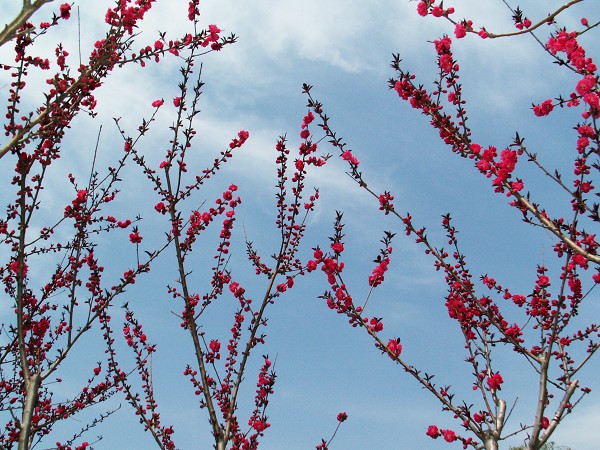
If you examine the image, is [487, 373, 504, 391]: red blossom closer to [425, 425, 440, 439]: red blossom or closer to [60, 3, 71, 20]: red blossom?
[425, 425, 440, 439]: red blossom

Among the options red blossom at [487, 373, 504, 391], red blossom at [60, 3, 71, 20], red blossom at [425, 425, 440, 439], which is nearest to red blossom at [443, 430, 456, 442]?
red blossom at [425, 425, 440, 439]

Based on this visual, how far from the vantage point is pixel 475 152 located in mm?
4754

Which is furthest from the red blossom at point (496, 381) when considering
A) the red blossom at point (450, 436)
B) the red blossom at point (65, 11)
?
the red blossom at point (65, 11)

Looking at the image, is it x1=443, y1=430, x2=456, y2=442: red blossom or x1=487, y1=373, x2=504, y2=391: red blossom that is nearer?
x1=443, y1=430, x2=456, y2=442: red blossom

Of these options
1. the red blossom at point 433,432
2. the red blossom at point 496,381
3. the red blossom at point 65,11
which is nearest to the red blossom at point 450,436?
the red blossom at point 433,432

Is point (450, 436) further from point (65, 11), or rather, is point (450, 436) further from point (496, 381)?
point (65, 11)

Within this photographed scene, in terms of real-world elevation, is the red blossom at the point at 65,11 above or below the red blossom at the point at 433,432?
above

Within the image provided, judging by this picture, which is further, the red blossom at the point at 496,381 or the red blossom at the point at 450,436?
the red blossom at the point at 496,381

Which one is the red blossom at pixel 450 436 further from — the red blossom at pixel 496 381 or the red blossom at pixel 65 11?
the red blossom at pixel 65 11

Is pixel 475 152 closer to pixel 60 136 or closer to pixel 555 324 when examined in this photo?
pixel 555 324

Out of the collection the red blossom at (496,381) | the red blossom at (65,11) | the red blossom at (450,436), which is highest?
the red blossom at (65,11)

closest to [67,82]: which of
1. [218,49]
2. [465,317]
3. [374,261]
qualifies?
[218,49]

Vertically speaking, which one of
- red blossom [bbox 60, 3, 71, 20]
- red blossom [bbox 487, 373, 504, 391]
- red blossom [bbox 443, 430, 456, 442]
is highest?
red blossom [bbox 60, 3, 71, 20]

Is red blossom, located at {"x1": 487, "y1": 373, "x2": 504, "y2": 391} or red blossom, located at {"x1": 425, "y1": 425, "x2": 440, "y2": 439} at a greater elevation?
red blossom, located at {"x1": 487, "y1": 373, "x2": 504, "y2": 391}
